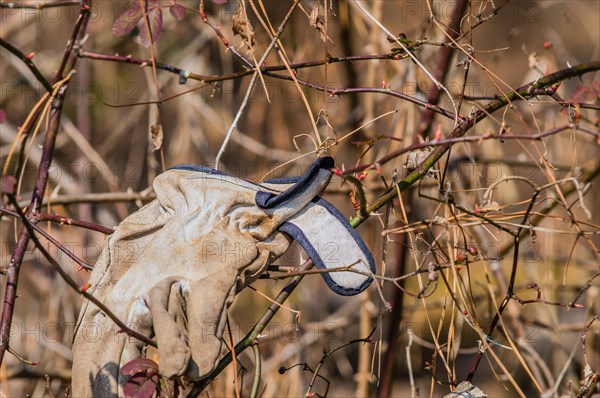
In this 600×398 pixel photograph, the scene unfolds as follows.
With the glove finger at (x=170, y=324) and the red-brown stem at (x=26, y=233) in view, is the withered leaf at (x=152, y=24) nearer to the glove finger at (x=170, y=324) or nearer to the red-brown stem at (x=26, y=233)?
the red-brown stem at (x=26, y=233)

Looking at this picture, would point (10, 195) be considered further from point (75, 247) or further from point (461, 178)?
point (75, 247)

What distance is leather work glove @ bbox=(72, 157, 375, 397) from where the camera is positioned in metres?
1.49

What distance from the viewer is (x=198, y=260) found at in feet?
5.06

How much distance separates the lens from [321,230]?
1.61 meters

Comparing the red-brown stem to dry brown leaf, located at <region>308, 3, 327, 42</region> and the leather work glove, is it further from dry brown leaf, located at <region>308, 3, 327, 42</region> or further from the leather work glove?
dry brown leaf, located at <region>308, 3, 327, 42</region>

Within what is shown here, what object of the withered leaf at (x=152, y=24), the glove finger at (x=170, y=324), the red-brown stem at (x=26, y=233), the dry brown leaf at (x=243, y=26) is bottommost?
the glove finger at (x=170, y=324)

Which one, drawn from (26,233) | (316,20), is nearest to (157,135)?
(26,233)

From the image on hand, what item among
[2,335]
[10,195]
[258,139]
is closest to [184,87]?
[258,139]

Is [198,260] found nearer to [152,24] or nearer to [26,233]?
[26,233]

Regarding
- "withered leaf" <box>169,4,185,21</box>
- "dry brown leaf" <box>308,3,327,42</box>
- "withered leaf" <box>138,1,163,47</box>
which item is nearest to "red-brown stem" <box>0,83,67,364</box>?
"withered leaf" <box>138,1,163,47</box>

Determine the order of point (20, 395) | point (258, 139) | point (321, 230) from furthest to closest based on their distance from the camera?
point (258, 139), point (20, 395), point (321, 230)

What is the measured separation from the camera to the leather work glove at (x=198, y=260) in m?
1.49

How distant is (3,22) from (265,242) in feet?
9.47

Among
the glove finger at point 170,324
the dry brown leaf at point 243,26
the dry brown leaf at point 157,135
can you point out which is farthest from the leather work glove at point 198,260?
A: the dry brown leaf at point 243,26
